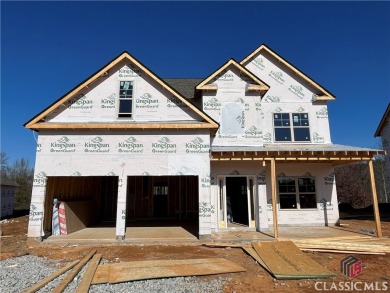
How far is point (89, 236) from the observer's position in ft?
36.6

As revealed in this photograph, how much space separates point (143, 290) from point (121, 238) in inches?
195

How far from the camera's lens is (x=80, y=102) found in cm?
1141

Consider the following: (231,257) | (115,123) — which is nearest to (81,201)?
(115,123)

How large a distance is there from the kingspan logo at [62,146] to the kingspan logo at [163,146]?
351 cm

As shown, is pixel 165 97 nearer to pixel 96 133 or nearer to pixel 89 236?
pixel 96 133

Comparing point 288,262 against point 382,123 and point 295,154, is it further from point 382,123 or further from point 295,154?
point 382,123

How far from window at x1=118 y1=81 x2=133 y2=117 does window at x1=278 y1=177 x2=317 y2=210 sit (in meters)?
9.05

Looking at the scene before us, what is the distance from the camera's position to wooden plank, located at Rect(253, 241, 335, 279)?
6398 millimetres

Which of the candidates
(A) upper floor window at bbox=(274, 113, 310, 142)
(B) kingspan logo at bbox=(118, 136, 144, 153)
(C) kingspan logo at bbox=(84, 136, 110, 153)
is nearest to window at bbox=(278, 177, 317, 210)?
(A) upper floor window at bbox=(274, 113, 310, 142)

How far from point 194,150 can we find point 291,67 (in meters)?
8.93

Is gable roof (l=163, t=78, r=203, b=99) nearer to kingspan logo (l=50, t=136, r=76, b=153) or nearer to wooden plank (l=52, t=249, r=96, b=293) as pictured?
kingspan logo (l=50, t=136, r=76, b=153)

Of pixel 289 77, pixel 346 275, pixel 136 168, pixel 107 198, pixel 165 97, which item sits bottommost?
pixel 346 275

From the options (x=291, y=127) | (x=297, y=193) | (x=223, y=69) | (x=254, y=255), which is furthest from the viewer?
(x=291, y=127)

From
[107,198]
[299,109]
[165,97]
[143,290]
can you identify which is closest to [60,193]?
[107,198]
